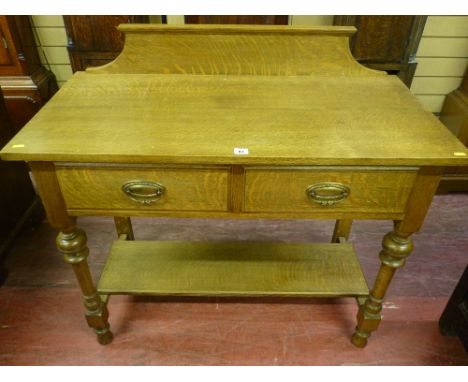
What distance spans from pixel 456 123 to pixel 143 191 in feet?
7.10

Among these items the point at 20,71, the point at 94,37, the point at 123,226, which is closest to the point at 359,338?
the point at 123,226

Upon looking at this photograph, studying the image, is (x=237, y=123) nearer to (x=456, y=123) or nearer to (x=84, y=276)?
(x=84, y=276)

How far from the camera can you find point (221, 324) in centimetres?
170

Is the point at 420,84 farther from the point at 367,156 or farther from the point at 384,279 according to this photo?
the point at 367,156

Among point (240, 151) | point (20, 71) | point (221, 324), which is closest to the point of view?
point (240, 151)

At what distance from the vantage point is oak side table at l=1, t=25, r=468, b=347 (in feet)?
3.42

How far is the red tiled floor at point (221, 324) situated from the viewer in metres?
1.57

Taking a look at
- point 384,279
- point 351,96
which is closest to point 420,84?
point 351,96

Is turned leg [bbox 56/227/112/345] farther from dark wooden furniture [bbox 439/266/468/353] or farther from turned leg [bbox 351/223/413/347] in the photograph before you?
dark wooden furniture [bbox 439/266/468/353]

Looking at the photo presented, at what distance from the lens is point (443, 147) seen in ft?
3.47

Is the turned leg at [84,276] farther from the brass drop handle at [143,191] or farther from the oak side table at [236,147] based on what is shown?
the brass drop handle at [143,191]

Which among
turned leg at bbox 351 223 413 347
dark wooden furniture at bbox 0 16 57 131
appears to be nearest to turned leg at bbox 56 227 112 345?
turned leg at bbox 351 223 413 347
